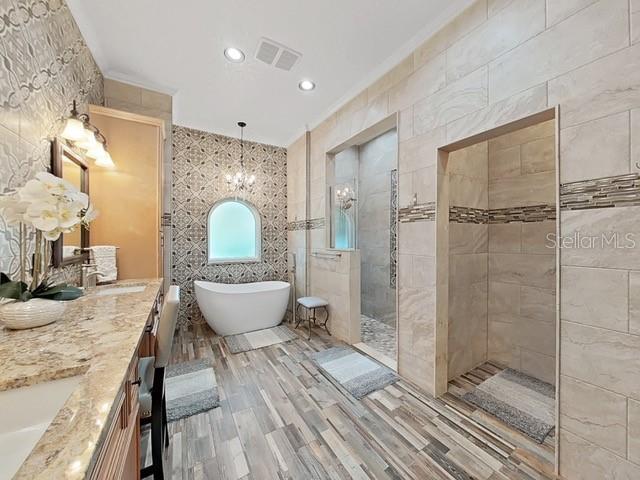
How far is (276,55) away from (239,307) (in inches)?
111

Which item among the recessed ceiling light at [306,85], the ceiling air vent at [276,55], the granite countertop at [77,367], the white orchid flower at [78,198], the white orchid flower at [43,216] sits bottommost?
the granite countertop at [77,367]

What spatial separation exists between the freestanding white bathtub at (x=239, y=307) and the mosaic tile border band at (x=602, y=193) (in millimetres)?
3094

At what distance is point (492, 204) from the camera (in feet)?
8.32

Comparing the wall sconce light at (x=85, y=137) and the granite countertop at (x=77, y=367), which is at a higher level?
the wall sconce light at (x=85, y=137)

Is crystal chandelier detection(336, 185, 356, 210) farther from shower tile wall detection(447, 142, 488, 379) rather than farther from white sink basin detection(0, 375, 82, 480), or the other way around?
white sink basin detection(0, 375, 82, 480)

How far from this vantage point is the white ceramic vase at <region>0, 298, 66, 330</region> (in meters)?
0.95

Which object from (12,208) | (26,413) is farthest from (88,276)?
(26,413)

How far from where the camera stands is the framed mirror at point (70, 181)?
153cm

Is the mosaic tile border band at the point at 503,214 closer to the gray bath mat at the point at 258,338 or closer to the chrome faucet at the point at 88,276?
the gray bath mat at the point at 258,338

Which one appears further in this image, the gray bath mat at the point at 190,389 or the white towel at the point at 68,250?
the gray bath mat at the point at 190,389

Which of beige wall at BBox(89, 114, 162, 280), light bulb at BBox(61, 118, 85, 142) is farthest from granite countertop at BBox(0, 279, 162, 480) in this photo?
light bulb at BBox(61, 118, 85, 142)

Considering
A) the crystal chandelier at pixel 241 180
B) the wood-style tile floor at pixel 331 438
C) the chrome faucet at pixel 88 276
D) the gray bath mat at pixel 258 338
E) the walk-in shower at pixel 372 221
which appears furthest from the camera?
the crystal chandelier at pixel 241 180

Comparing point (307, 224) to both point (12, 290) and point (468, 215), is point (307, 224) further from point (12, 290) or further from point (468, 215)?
point (12, 290)

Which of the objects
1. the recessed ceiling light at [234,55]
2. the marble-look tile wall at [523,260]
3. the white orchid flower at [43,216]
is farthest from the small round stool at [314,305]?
the recessed ceiling light at [234,55]
